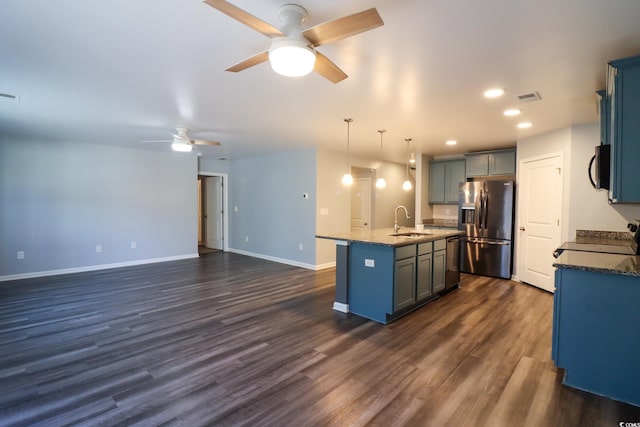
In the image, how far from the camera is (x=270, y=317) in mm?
3643

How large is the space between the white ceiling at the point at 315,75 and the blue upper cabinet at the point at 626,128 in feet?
0.54

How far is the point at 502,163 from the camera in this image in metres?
5.89

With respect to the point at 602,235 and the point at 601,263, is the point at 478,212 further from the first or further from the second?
the point at 601,263

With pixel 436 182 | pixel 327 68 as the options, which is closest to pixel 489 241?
pixel 436 182

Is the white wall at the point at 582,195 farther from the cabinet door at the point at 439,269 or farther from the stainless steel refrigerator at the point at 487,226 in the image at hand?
the cabinet door at the point at 439,269

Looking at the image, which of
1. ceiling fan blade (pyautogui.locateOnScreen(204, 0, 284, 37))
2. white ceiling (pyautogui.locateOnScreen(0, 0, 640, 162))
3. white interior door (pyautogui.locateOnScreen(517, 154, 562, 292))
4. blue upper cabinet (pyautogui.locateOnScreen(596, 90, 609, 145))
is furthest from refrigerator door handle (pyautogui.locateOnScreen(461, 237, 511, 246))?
ceiling fan blade (pyautogui.locateOnScreen(204, 0, 284, 37))

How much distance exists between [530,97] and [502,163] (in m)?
3.02

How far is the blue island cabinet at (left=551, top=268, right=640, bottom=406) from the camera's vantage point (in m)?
2.10

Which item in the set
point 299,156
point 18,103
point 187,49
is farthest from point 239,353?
point 299,156

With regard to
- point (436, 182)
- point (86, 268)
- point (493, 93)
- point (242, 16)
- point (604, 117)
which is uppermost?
point (493, 93)

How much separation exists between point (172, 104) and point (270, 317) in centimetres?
265

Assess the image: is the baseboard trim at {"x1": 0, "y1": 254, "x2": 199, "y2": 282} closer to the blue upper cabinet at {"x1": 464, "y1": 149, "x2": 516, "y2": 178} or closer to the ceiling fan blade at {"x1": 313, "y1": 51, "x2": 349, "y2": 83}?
the ceiling fan blade at {"x1": 313, "y1": 51, "x2": 349, "y2": 83}

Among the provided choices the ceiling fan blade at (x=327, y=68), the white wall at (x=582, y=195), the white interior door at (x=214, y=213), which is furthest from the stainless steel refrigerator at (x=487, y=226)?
the white interior door at (x=214, y=213)

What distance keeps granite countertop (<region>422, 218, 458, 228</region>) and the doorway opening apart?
200 inches
